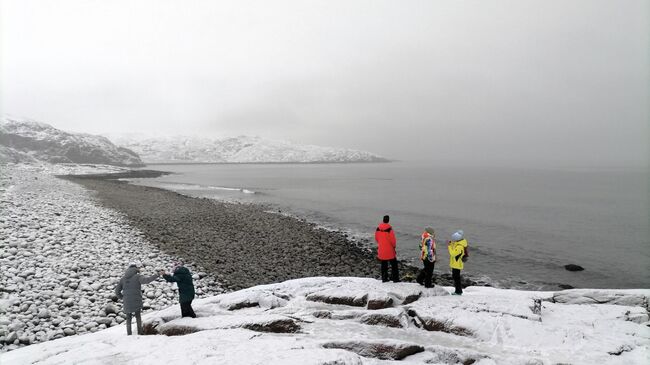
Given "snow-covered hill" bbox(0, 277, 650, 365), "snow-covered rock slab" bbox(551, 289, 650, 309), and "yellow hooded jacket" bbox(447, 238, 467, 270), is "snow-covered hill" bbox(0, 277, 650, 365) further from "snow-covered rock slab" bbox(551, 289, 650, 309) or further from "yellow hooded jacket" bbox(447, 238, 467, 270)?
"yellow hooded jacket" bbox(447, 238, 467, 270)

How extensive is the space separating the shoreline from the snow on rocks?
6.50 ft

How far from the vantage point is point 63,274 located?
1476cm

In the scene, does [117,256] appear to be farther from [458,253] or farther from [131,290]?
[458,253]

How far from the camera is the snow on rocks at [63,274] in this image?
11.3 metres

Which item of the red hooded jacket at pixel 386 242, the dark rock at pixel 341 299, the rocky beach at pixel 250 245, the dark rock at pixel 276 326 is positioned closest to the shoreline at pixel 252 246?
the rocky beach at pixel 250 245

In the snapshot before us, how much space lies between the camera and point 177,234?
27.5m

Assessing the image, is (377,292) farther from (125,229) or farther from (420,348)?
(125,229)

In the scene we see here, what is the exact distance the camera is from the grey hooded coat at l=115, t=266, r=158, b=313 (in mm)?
9883

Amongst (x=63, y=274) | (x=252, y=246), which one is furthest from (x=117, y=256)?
(x=252, y=246)

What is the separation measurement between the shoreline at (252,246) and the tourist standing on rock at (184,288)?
24.1 ft

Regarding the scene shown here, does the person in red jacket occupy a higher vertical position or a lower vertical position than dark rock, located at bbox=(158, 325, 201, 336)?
higher

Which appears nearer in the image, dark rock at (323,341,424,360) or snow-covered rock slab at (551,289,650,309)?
dark rock at (323,341,424,360)

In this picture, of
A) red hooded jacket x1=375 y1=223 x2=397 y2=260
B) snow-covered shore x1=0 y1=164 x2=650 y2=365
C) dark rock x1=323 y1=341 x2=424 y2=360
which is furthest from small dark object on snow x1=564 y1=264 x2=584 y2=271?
dark rock x1=323 y1=341 x2=424 y2=360

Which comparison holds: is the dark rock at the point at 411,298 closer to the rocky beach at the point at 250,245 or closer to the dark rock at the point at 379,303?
the dark rock at the point at 379,303
